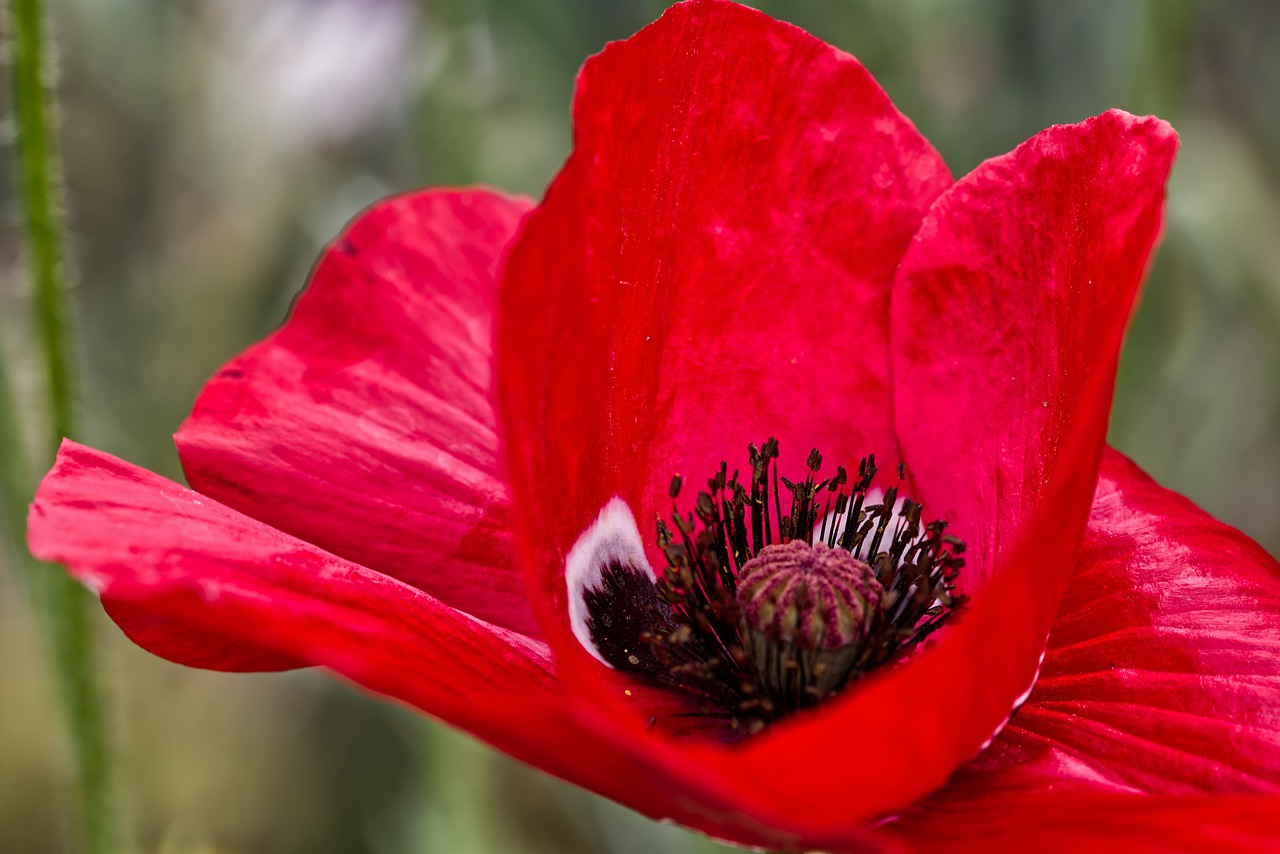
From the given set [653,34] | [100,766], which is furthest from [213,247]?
[653,34]

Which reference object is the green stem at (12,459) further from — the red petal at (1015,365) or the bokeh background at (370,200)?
the red petal at (1015,365)

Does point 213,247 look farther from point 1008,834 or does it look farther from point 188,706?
point 1008,834

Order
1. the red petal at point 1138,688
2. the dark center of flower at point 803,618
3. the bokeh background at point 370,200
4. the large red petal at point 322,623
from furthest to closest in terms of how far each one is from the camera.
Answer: the bokeh background at point 370,200 < the dark center of flower at point 803,618 < the red petal at point 1138,688 < the large red petal at point 322,623

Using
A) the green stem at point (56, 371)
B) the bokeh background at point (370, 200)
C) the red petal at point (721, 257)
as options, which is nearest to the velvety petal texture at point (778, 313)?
the red petal at point (721, 257)

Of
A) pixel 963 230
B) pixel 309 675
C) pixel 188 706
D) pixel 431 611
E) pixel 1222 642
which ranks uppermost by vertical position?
pixel 963 230

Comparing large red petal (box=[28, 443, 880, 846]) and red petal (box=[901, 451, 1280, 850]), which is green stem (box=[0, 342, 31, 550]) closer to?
large red petal (box=[28, 443, 880, 846])

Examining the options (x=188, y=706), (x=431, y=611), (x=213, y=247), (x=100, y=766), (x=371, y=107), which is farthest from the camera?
(x=371, y=107)

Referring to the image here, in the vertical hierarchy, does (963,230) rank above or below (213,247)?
above
